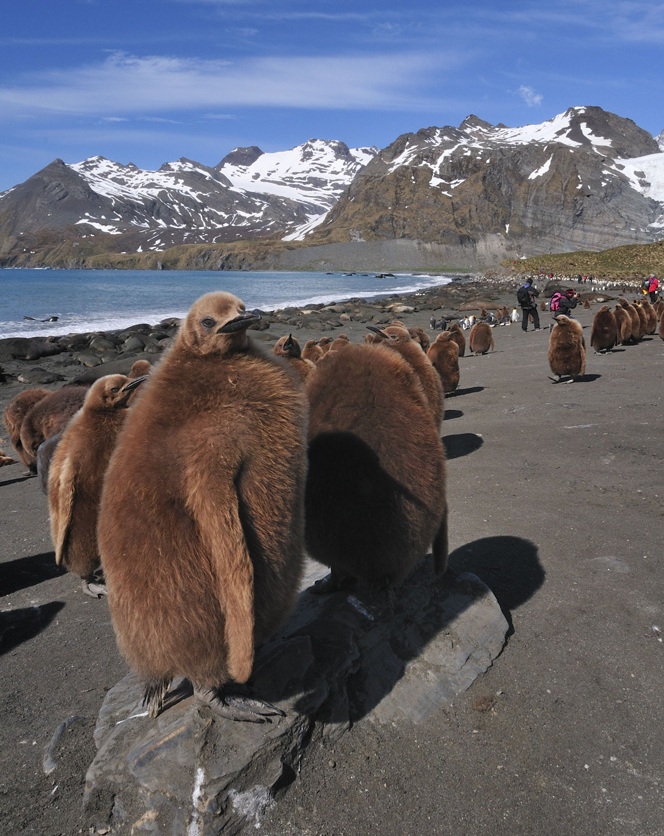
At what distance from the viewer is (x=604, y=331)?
16062 mm

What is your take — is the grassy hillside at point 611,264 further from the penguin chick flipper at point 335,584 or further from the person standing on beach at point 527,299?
the penguin chick flipper at point 335,584

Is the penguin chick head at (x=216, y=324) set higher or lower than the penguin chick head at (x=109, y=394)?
higher

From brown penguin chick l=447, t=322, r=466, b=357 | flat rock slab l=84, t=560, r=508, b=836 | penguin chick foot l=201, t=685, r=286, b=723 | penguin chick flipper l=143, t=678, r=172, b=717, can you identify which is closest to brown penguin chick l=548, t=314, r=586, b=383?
brown penguin chick l=447, t=322, r=466, b=357

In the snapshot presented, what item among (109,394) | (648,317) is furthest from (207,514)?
(648,317)

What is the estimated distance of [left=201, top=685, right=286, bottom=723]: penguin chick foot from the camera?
3004 millimetres

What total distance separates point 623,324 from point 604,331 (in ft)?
5.93

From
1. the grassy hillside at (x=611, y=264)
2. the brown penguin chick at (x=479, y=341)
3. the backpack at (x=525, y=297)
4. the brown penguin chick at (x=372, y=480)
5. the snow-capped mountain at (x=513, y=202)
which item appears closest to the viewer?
the brown penguin chick at (x=372, y=480)

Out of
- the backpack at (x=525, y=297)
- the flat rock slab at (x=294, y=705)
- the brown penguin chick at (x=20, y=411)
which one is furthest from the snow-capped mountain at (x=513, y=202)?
the flat rock slab at (x=294, y=705)

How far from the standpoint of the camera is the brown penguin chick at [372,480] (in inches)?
150

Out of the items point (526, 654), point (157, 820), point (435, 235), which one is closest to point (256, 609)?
point (157, 820)

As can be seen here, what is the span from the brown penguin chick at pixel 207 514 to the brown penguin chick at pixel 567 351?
9916 millimetres

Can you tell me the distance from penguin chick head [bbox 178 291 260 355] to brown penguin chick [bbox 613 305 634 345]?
52.9 ft

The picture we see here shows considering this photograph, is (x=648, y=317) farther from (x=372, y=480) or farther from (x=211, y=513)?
(x=211, y=513)

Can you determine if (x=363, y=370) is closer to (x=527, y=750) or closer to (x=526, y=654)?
(x=526, y=654)
